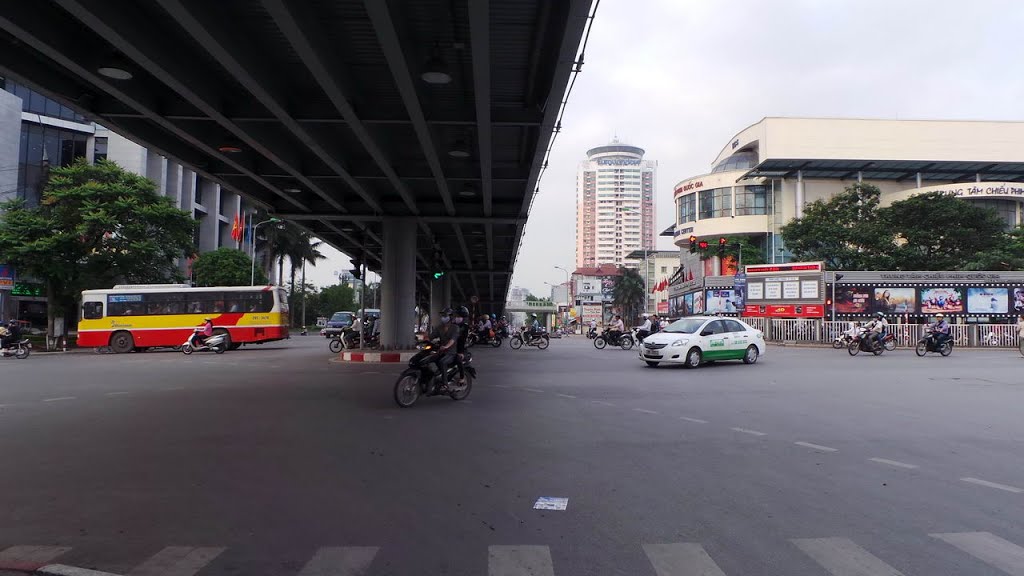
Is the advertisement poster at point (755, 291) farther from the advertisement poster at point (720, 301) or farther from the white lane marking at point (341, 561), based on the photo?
the white lane marking at point (341, 561)

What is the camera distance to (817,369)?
18.7 metres

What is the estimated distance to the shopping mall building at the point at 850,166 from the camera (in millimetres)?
67625

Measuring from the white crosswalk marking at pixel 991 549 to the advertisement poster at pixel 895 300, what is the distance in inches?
1466

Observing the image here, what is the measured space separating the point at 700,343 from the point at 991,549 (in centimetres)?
Result: 1483

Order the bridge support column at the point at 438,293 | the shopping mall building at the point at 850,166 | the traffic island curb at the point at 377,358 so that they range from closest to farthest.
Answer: the traffic island curb at the point at 377,358 → the bridge support column at the point at 438,293 → the shopping mall building at the point at 850,166

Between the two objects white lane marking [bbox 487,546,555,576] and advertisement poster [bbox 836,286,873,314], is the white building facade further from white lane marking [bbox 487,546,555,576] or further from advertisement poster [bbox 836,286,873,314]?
white lane marking [bbox 487,546,555,576]

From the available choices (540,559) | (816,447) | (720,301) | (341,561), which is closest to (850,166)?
(720,301)

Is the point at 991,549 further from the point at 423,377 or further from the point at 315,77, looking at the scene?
the point at 315,77

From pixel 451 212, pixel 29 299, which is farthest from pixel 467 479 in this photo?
pixel 29 299

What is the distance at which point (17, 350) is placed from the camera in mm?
25031

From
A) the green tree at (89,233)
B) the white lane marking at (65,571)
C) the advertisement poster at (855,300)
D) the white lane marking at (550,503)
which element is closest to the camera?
the white lane marking at (65,571)

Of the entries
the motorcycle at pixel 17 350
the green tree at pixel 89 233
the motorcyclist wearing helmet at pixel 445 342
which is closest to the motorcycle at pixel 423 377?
the motorcyclist wearing helmet at pixel 445 342

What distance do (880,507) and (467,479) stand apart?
3448 millimetres

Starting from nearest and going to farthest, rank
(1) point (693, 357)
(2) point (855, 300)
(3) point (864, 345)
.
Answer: (1) point (693, 357) → (3) point (864, 345) → (2) point (855, 300)
